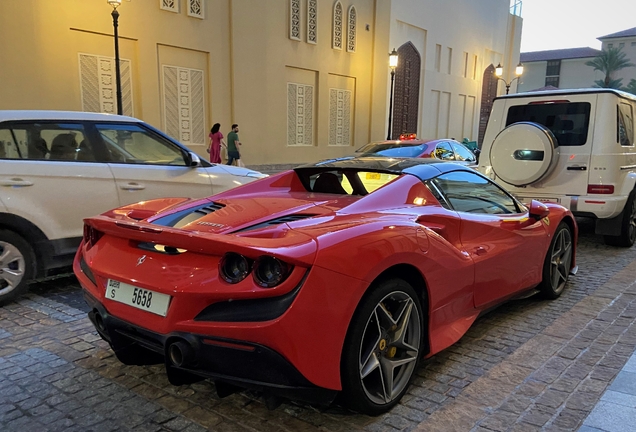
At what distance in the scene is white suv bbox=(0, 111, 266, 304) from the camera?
14.6ft

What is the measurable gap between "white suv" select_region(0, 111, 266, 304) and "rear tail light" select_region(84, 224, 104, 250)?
6.24 ft

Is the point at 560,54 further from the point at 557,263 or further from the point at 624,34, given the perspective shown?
the point at 557,263

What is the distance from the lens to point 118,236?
2.71 metres

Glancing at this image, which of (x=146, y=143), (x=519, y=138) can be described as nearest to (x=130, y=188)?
(x=146, y=143)

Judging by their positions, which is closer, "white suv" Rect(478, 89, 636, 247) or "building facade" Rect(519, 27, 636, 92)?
"white suv" Rect(478, 89, 636, 247)

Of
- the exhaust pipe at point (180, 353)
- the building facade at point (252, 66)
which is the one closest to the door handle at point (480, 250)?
the exhaust pipe at point (180, 353)

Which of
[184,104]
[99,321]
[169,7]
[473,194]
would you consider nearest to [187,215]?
[99,321]

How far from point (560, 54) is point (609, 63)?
388 inches

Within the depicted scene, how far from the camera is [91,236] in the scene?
301 centimetres

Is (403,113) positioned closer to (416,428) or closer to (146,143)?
(146,143)

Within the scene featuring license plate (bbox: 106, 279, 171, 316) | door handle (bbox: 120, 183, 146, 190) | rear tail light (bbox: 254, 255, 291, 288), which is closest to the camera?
rear tail light (bbox: 254, 255, 291, 288)

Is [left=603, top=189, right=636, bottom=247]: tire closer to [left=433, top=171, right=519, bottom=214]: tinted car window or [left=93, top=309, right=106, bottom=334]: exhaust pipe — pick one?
[left=433, top=171, right=519, bottom=214]: tinted car window

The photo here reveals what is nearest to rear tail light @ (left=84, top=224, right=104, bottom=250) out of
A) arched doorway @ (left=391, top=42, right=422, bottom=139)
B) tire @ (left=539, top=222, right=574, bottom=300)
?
tire @ (left=539, top=222, right=574, bottom=300)

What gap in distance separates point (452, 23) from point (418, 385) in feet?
99.7
